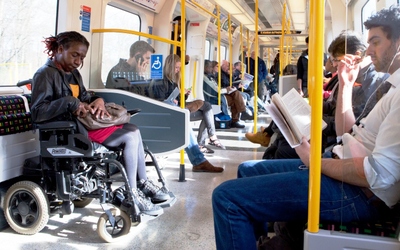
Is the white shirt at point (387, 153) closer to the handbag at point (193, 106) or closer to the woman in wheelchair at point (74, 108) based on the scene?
the woman in wheelchair at point (74, 108)

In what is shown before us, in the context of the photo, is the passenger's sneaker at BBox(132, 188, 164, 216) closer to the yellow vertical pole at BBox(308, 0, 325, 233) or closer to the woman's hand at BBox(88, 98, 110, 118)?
the woman's hand at BBox(88, 98, 110, 118)

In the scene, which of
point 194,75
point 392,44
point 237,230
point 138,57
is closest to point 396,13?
point 392,44

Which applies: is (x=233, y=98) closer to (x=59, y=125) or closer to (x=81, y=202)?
(x=81, y=202)

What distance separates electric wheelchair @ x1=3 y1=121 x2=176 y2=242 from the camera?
2621 millimetres

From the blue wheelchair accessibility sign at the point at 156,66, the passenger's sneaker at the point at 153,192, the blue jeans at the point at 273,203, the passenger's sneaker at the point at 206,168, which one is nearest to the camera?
the blue jeans at the point at 273,203

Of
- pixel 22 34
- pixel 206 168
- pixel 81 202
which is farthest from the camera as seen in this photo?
pixel 206 168

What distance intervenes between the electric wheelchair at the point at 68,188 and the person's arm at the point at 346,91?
144 centimetres

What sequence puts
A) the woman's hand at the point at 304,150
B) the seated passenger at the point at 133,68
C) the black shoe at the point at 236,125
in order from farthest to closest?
the black shoe at the point at 236,125 < the seated passenger at the point at 133,68 < the woman's hand at the point at 304,150

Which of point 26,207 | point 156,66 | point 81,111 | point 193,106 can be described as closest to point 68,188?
point 26,207

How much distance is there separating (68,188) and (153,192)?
0.60 metres

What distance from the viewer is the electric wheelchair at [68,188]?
2.62 metres

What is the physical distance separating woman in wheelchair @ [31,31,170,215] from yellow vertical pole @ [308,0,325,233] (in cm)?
154

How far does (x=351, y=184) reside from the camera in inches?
55.7

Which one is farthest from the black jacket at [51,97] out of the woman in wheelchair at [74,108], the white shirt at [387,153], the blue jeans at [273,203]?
the white shirt at [387,153]
